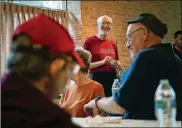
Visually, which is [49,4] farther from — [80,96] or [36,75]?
[36,75]

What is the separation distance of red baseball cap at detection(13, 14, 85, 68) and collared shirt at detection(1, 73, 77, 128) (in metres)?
0.14

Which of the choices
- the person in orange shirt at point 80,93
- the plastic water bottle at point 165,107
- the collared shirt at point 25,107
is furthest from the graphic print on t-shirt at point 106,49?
the collared shirt at point 25,107

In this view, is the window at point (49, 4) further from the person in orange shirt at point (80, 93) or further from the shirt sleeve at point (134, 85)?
the shirt sleeve at point (134, 85)

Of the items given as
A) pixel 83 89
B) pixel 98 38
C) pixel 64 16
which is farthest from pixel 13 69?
pixel 64 16

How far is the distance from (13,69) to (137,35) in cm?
99

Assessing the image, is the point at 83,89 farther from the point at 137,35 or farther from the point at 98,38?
the point at 98,38

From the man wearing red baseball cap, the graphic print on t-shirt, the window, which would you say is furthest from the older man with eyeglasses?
the window

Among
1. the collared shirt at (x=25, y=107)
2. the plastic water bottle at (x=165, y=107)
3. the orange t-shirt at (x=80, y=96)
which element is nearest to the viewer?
the collared shirt at (x=25, y=107)

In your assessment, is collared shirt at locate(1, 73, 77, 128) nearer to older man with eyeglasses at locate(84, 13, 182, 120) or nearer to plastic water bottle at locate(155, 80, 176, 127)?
plastic water bottle at locate(155, 80, 176, 127)

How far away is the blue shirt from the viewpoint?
1555 millimetres

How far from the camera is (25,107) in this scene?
94 cm

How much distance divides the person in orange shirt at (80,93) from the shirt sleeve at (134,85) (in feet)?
2.76

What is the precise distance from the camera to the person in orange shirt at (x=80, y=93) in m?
2.40

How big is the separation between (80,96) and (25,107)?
60.1 inches
